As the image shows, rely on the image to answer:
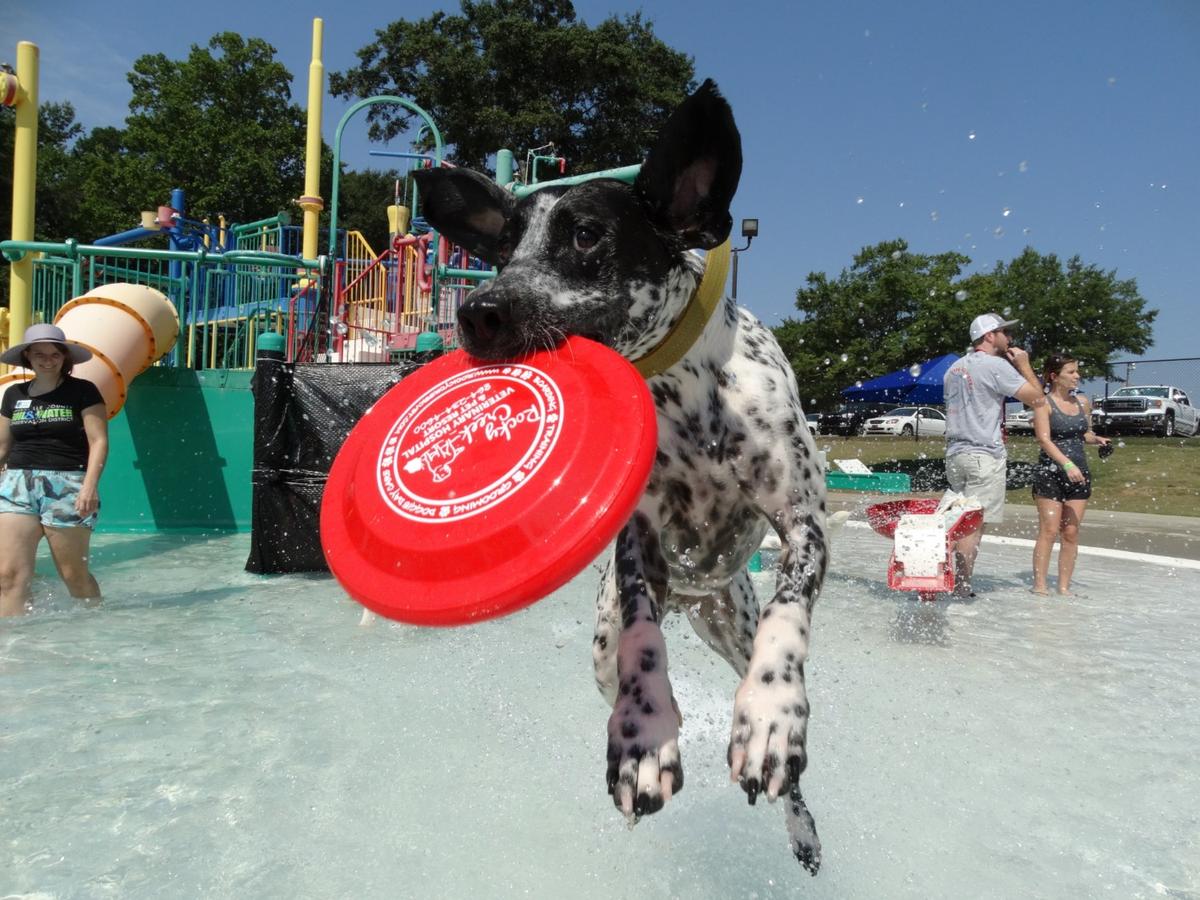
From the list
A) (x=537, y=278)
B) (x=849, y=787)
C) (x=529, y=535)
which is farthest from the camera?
(x=849, y=787)

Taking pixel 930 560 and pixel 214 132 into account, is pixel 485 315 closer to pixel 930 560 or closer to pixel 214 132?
pixel 930 560

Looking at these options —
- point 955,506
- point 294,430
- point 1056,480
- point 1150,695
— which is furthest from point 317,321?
point 1150,695

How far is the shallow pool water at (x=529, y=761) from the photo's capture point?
2658 millimetres

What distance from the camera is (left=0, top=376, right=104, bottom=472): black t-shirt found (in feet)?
17.4

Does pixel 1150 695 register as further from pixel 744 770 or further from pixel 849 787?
pixel 744 770

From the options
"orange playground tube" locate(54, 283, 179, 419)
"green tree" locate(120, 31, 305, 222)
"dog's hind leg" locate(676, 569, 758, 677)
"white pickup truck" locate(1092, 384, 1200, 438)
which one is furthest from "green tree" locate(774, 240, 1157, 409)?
"dog's hind leg" locate(676, 569, 758, 677)

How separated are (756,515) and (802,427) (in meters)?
0.30

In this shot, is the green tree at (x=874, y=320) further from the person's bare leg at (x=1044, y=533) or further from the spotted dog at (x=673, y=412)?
the spotted dog at (x=673, y=412)

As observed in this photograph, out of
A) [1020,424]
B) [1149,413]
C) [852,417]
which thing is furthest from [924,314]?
[1149,413]

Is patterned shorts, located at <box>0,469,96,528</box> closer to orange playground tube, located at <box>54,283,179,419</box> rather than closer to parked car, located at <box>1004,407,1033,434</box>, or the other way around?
orange playground tube, located at <box>54,283,179,419</box>

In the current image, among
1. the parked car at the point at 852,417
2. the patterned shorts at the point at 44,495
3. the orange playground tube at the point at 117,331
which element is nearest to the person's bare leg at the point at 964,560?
the patterned shorts at the point at 44,495

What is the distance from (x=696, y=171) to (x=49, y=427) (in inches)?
184

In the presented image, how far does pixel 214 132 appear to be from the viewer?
33.0 m

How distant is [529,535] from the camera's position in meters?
1.92
